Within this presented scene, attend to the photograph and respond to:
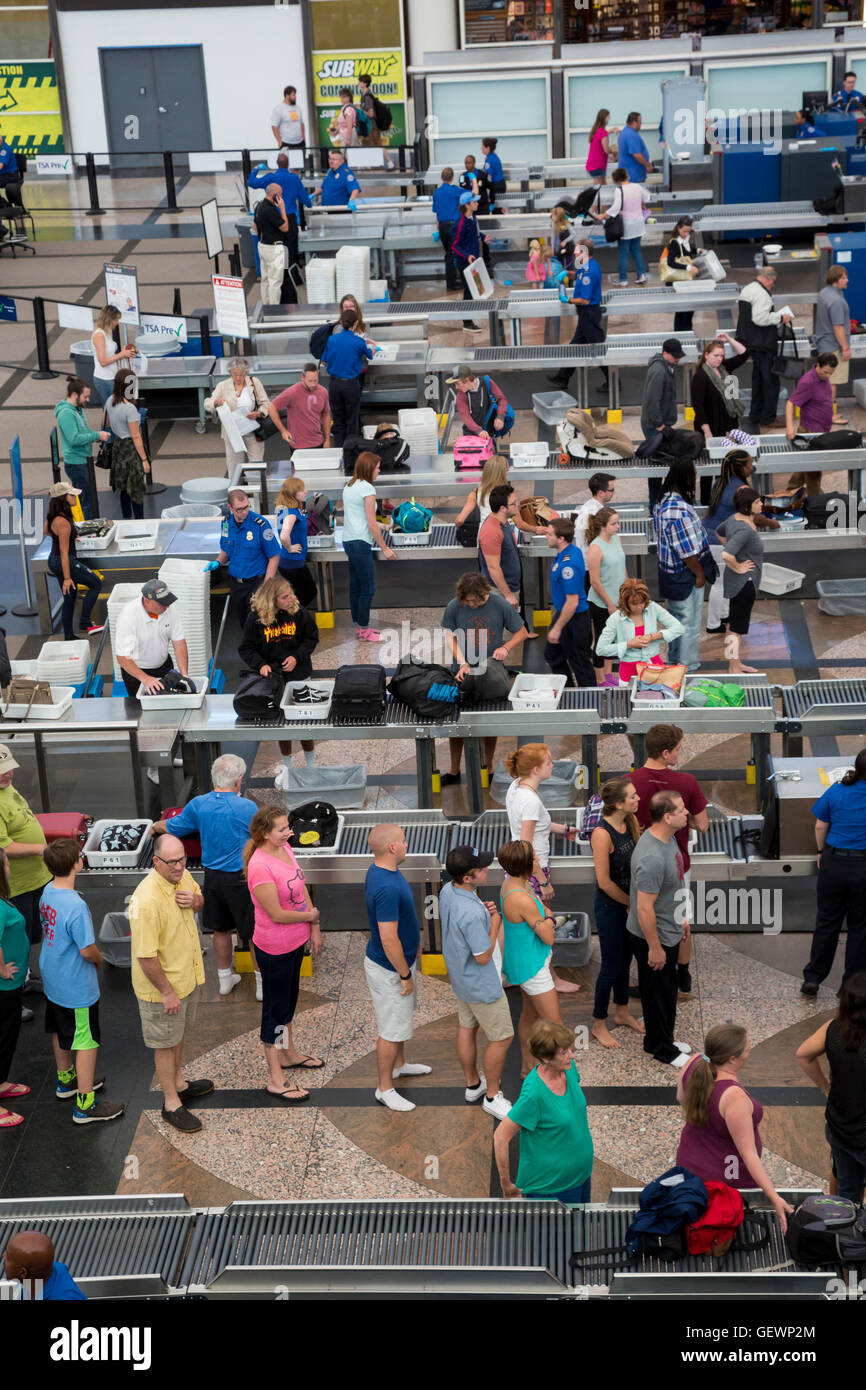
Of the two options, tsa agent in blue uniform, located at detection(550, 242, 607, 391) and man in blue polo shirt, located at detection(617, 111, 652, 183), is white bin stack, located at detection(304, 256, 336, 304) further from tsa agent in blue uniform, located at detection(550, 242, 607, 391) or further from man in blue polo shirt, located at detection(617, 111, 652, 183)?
man in blue polo shirt, located at detection(617, 111, 652, 183)

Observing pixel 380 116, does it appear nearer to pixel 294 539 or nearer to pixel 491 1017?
pixel 294 539

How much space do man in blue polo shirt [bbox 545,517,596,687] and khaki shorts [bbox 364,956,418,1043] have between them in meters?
2.92

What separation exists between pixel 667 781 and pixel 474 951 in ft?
4.11

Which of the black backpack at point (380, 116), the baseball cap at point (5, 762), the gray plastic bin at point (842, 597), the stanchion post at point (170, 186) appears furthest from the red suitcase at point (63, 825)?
the stanchion post at point (170, 186)

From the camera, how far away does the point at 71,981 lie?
21.4ft

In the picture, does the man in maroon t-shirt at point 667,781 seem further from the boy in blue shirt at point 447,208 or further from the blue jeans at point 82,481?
the boy in blue shirt at point 447,208

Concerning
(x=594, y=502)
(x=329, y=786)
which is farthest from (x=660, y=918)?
(x=594, y=502)

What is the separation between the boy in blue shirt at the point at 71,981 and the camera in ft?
21.0

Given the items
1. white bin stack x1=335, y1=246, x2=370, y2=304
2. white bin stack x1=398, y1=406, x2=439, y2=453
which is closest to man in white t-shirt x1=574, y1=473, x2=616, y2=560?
white bin stack x1=398, y1=406, x2=439, y2=453

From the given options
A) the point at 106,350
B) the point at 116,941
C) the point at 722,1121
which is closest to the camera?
the point at 722,1121

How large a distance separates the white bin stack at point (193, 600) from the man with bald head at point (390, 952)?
12.5ft

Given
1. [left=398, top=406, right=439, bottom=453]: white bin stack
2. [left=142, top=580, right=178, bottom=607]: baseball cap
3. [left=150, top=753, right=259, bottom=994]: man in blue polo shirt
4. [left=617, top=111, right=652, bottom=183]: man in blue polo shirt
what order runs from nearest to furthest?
[left=150, top=753, right=259, bottom=994]: man in blue polo shirt, [left=142, top=580, right=178, bottom=607]: baseball cap, [left=398, top=406, right=439, bottom=453]: white bin stack, [left=617, top=111, right=652, bottom=183]: man in blue polo shirt

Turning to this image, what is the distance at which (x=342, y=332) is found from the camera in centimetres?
1347

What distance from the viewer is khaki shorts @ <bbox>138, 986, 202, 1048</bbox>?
21.2 feet
